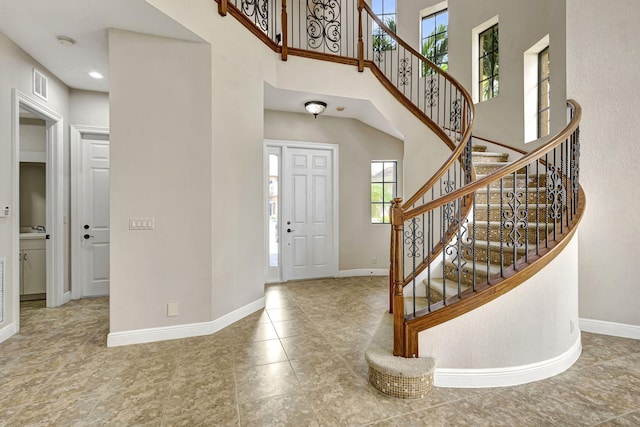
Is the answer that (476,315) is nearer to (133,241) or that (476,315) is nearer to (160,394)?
(160,394)

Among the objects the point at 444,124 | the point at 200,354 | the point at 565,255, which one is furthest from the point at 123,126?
the point at 444,124

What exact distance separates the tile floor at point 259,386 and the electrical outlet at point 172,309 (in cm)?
25

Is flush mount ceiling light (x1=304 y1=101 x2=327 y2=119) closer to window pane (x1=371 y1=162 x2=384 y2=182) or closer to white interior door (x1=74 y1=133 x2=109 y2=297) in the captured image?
window pane (x1=371 y1=162 x2=384 y2=182)

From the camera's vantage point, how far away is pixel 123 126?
9.21ft

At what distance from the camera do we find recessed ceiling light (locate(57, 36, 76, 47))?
287cm

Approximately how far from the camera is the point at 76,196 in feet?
13.3

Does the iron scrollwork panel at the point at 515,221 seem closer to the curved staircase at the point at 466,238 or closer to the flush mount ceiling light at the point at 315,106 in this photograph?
the curved staircase at the point at 466,238

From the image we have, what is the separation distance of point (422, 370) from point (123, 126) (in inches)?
124

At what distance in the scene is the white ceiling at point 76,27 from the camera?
2449mm

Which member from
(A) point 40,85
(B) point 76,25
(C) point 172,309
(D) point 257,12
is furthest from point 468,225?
(A) point 40,85

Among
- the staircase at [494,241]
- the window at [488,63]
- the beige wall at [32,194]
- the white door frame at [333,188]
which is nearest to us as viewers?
the staircase at [494,241]

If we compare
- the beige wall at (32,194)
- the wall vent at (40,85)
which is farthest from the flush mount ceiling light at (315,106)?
the beige wall at (32,194)

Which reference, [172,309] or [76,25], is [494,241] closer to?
[172,309]

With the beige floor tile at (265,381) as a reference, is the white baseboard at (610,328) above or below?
above
